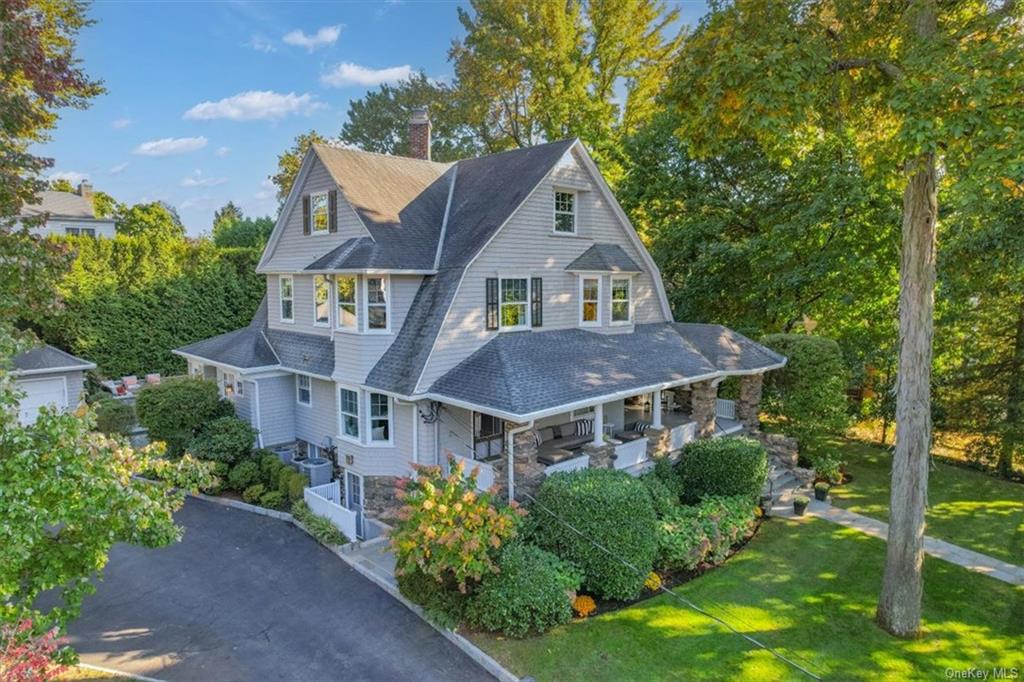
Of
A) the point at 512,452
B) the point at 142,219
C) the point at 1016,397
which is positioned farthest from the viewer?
the point at 142,219

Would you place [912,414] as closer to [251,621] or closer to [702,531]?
[702,531]

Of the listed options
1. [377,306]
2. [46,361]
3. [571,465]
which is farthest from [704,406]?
[46,361]

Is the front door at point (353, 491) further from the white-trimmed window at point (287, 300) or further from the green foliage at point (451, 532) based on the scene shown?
the white-trimmed window at point (287, 300)

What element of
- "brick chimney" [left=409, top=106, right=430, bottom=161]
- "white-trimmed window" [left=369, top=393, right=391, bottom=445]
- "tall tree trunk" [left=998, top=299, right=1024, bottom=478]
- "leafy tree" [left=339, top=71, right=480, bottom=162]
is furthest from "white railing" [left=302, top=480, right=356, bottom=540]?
"leafy tree" [left=339, top=71, right=480, bottom=162]

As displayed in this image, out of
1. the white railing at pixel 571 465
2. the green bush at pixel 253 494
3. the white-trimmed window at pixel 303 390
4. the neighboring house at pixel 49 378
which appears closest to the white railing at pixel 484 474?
the white railing at pixel 571 465

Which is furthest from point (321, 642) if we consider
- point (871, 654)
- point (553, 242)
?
point (553, 242)
